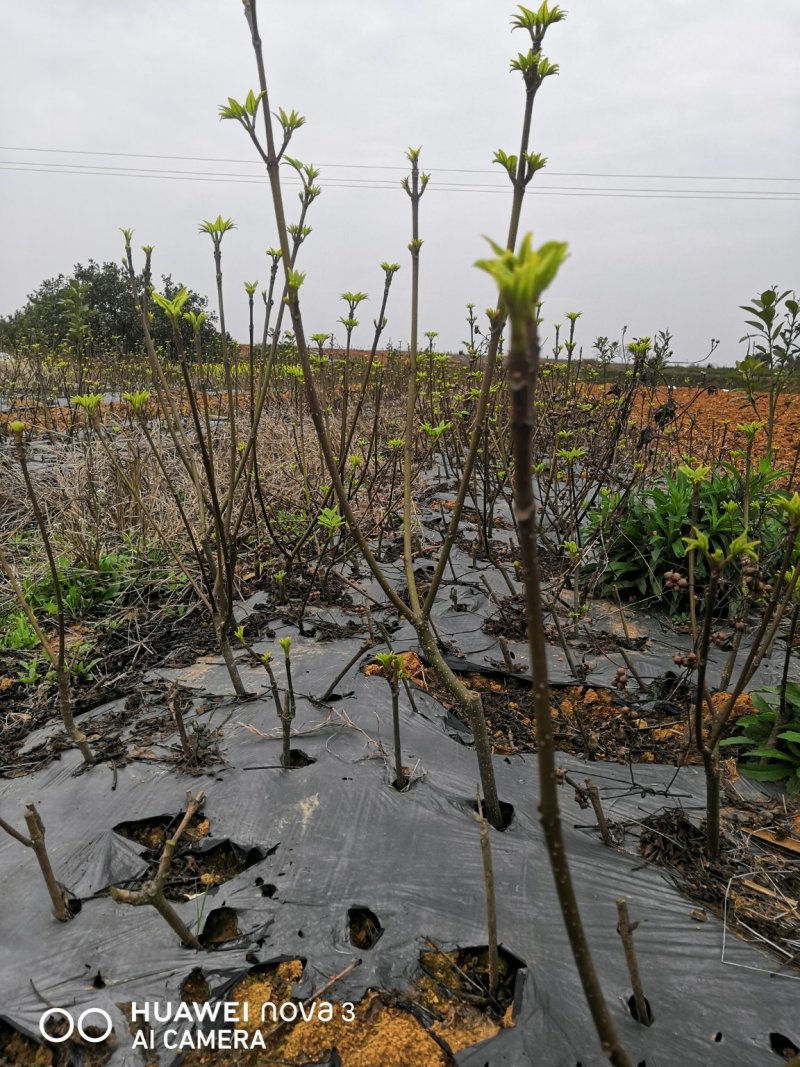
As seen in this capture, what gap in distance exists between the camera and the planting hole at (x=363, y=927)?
1.34 metres

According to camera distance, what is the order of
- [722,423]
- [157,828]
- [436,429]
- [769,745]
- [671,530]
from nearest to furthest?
[157,828] < [769,745] < [436,429] < [671,530] < [722,423]

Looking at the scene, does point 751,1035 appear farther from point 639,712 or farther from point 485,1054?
point 639,712

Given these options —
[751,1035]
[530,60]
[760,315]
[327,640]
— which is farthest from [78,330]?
[751,1035]

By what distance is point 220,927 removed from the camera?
4.58 feet

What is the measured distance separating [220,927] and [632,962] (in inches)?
35.7


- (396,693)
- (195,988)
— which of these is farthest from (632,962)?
(195,988)

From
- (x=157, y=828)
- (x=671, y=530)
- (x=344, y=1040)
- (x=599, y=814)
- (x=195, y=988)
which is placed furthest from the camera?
(x=671, y=530)

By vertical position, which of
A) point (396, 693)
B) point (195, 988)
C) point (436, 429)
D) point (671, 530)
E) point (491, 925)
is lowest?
point (195, 988)

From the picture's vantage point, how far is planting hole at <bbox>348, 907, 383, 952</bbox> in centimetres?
134

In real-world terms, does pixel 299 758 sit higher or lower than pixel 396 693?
lower

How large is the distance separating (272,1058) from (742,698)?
196 centimetres

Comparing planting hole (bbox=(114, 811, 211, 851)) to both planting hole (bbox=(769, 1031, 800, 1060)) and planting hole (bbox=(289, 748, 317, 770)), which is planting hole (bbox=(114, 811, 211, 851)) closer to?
planting hole (bbox=(289, 748, 317, 770))

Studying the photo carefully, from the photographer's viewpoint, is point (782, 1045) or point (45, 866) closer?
point (782, 1045)

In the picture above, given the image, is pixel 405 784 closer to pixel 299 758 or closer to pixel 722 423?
pixel 299 758
